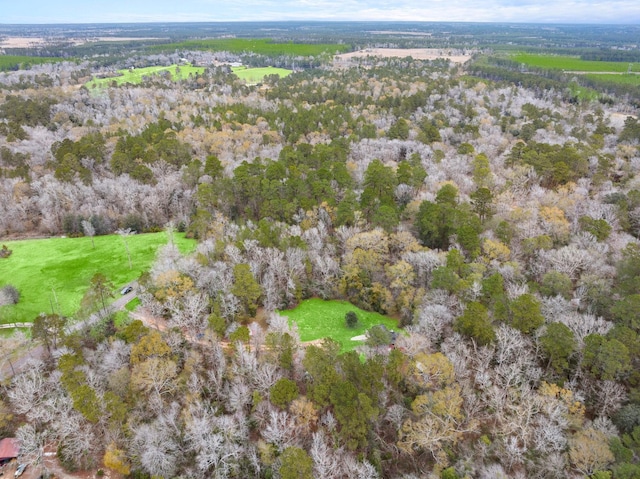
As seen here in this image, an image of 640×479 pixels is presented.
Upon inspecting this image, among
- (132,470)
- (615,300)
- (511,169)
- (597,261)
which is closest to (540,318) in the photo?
(615,300)

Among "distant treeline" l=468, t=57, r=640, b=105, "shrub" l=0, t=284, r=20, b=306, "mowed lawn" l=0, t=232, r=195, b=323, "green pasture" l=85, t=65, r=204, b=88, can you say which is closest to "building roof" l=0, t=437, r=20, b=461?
"mowed lawn" l=0, t=232, r=195, b=323

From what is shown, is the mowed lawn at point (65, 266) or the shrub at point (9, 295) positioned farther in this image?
the mowed lawn at point (65, 266)

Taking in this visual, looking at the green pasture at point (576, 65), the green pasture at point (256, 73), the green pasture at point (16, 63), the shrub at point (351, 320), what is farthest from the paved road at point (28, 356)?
the green pasture at point (16, 63)

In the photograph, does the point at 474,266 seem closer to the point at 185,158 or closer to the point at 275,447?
the point at 275,447

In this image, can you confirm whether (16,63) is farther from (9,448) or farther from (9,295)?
(9,448)

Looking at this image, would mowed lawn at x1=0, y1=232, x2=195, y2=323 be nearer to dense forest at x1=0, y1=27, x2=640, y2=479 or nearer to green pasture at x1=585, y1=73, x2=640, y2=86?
dense forest at x1=0, y1=27, x2=640, y2=479

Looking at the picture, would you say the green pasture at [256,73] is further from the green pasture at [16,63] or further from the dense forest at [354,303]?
the dense forest at [354,303]

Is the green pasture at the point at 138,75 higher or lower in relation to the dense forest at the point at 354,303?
higher
